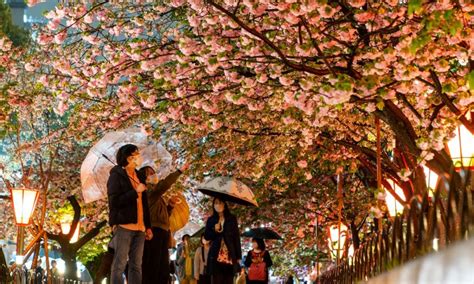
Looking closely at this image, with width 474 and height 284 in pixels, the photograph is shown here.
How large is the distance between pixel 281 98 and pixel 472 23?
3.35 metres

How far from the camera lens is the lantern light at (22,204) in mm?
16062

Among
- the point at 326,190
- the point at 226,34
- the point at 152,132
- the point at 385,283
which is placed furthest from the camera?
the point at 326,190

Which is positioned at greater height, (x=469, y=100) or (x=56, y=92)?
(x=56, y=92)

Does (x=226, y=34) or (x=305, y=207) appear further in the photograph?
(x=305, y=207)

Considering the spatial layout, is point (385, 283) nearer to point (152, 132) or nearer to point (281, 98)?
point (281, 98)

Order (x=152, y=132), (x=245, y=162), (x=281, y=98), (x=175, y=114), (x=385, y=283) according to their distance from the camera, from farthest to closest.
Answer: (x=245, y=162) < (x=152, y=132) < (x=175, y=114) < (x=281, y=98) < (x=385, y=283)

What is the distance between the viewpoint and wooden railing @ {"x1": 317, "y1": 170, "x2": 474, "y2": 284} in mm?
4203

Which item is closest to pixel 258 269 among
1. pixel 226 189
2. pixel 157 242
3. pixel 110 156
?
pixel 226 189

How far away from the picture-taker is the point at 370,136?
759 inches

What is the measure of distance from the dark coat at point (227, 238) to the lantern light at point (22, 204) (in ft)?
10.3

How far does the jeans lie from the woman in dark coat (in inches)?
129

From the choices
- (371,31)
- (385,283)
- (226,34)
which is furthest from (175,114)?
(385,283)

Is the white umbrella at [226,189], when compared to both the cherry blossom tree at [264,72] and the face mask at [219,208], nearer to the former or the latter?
the cherry blossom tree at [264,72]

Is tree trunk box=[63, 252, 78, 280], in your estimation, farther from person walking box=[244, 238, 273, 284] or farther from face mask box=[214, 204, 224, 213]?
face mask box=[214, 204, 224, 213]
